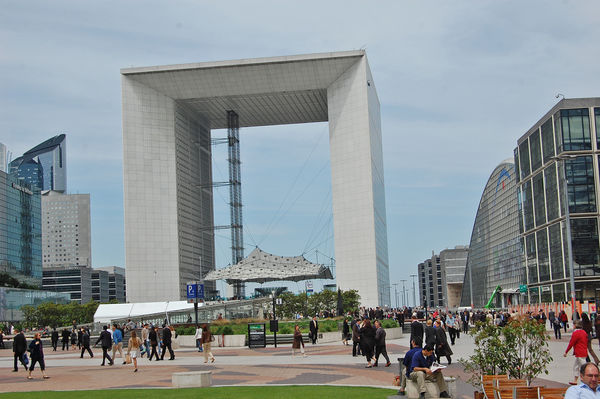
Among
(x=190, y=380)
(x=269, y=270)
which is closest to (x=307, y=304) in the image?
(x=269, y=270)

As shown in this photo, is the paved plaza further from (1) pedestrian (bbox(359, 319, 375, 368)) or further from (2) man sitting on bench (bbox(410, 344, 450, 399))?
(2) man sitting on bench (bbox(410, 344, 450, 399))

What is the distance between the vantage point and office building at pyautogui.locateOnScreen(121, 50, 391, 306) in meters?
94.8

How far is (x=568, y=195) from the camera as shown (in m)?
81.0

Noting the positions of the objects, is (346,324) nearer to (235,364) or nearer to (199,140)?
(235,364)

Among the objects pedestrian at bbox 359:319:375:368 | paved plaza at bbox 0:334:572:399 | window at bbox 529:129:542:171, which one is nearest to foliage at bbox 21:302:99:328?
window at bbox 529:129:542:171

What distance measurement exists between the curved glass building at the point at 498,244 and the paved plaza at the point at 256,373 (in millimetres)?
95269

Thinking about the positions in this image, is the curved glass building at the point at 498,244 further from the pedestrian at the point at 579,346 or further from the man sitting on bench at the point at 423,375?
the man sitting on bench at the point at 423,375

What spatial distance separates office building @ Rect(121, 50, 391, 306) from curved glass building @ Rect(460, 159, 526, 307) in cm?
3824

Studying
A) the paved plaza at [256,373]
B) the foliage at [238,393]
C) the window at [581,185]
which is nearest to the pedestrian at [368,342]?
the paved plaza at [256,373]

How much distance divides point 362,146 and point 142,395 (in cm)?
7931

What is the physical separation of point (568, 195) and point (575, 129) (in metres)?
6.95

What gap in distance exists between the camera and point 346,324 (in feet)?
137

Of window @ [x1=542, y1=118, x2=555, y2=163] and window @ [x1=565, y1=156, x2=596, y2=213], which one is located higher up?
window @ [x1=542, y1=118, x2=555, y2=163]

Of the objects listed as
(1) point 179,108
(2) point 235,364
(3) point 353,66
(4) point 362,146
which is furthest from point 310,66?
(2) point 235,364
